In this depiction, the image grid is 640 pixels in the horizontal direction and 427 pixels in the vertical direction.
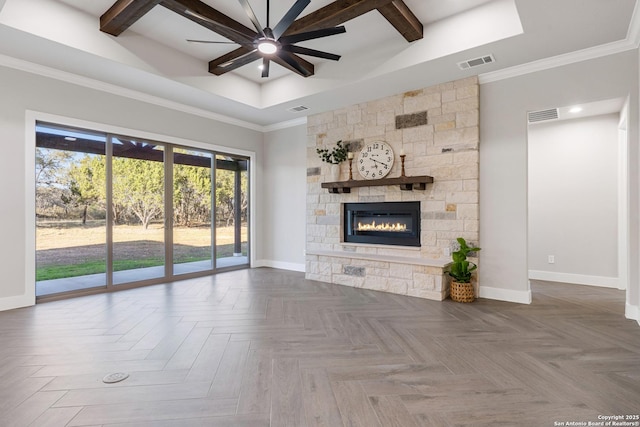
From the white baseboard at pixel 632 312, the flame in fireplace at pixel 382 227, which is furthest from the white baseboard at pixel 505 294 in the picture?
the flame in fireplace at pixel 382 227

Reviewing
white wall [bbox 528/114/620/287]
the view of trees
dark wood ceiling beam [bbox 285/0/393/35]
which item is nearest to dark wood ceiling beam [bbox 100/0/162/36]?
dark wood ceiling beam [bbox 285/0/393/35]

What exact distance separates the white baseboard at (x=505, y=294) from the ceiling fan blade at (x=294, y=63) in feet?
11.9

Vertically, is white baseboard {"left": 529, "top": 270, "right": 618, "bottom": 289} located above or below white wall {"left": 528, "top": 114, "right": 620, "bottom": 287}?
below

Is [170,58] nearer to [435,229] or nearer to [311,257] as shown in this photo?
[311,257]

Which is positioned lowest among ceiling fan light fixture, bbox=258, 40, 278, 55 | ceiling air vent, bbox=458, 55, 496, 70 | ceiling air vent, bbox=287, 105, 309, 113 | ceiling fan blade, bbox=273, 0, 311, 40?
ceiling fan light fixture, bbox=258, 40, 278, 55

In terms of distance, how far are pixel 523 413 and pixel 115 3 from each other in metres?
4.83

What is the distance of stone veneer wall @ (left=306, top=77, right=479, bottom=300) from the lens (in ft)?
14.0

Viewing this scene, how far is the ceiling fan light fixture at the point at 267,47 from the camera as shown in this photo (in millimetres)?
3125

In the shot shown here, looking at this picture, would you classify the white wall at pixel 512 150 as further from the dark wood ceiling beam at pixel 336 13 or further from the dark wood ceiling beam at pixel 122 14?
the dark wood ceiling beam at pixel 122 14

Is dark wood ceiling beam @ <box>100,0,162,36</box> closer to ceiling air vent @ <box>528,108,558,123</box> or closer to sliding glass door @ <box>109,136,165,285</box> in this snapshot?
sliding glass door @ <box>109,136,165,285</box>

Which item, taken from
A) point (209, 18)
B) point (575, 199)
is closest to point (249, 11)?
point (209, 18)

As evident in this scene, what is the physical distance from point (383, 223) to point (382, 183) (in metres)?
0.69

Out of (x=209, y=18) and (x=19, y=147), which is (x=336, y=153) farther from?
(x=19, y=147)

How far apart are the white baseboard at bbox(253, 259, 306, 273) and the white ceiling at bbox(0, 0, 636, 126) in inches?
117
